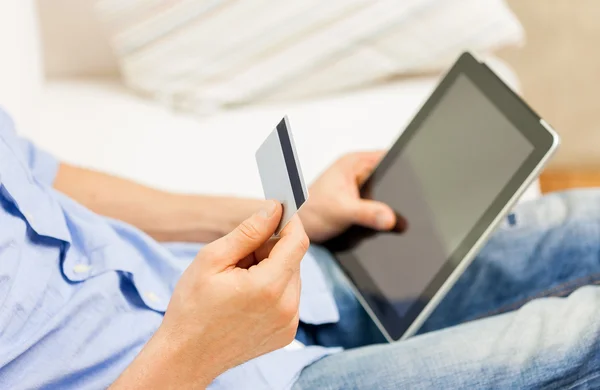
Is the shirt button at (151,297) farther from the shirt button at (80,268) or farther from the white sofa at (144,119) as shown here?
the white sofa at (144,119)

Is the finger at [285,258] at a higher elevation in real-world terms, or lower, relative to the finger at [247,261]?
higher

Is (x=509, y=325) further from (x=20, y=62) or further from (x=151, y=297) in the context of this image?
(x=20, y=62)

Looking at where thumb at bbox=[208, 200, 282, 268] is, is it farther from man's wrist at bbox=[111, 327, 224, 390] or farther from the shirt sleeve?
the shirt sleeve

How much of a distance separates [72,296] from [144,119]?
50 centimetres

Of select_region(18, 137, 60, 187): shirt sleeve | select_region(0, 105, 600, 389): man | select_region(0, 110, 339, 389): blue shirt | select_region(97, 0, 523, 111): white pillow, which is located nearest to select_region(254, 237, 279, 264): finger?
select_region(0, 105, 600, 389): man

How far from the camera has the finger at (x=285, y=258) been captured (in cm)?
49

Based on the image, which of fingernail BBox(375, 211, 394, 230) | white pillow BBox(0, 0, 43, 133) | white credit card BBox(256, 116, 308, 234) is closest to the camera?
white credit card BBox(256, 116, 308, 234)

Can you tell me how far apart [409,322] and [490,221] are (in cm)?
15

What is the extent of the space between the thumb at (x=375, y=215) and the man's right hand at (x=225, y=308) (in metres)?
0.23

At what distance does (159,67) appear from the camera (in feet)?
3.46

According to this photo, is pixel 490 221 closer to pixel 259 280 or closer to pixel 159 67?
pixel 259 280

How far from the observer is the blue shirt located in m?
0.57

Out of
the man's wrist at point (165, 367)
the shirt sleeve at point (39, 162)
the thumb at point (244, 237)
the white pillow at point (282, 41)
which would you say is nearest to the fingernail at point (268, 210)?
the thumb at point (244, 237)

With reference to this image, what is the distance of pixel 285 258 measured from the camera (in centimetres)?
49
